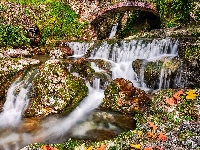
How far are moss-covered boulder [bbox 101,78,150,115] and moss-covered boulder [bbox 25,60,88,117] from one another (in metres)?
1.03

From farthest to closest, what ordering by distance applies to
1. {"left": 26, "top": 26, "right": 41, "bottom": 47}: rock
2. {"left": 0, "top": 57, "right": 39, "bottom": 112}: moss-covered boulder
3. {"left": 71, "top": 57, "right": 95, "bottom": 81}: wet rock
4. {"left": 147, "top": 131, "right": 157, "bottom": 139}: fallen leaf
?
{"left": 26, "top": 26, "right": 41, "bottom": 47}: rock → {"left": 71, "top": 57, "right": 95, "bottom": 81}: wet rock → {"left": 0, "top": 57, "right": 39, "bottom": 112}: moss-covered boulder → {"left": 147, "top": 131, "right": 157, "bottom": 139}: fallen leaf

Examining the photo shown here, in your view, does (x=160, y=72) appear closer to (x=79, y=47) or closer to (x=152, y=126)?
(x=152, y=126)

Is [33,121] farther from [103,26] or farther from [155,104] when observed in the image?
[103,26]

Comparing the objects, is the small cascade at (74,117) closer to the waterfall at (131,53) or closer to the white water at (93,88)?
the white water at (93,88)

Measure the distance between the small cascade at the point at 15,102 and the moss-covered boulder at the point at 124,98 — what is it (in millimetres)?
2524

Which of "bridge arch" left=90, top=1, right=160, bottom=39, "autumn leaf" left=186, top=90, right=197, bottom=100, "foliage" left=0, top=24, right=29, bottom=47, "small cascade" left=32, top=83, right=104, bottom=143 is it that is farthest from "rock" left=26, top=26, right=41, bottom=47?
"autumn leaf" left=186, top=90, right=197, bottom=100

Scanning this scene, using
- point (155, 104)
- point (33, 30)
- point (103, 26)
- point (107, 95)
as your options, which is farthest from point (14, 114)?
point (103, 26)

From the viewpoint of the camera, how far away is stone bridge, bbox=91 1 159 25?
15084mm

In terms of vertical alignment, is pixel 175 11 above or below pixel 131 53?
above

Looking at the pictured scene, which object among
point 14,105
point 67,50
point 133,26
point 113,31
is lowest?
point 14,105

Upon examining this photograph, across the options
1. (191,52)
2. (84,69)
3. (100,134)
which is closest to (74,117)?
(100,134)

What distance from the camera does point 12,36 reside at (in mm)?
13898

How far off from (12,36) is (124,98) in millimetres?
8497

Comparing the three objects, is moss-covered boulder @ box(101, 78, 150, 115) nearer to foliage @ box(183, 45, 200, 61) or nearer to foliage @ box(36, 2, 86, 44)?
foliage @ box(183, 45, 200, 61)
